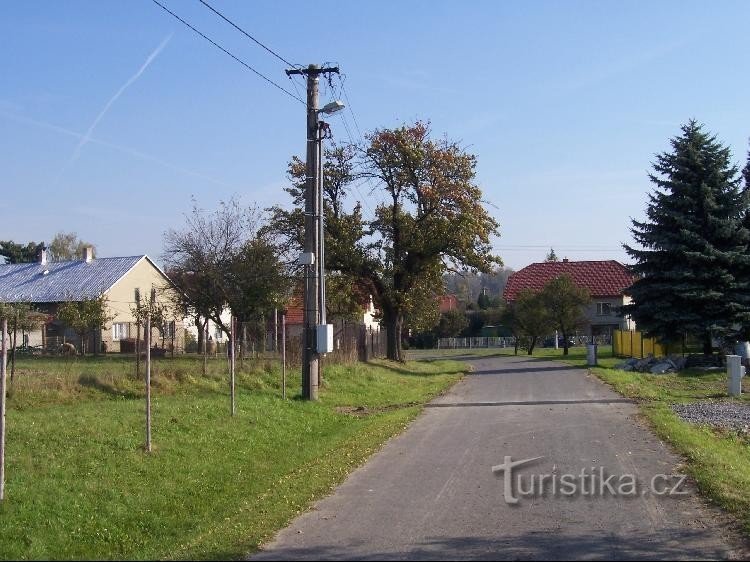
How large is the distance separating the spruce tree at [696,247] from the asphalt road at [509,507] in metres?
21.4

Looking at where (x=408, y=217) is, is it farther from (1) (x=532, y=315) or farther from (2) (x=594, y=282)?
(2) (x=594, y=282)

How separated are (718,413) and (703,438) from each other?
4.84m

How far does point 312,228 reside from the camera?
20969 millimetres

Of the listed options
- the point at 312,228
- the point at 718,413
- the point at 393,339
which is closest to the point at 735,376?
the point at 718,413

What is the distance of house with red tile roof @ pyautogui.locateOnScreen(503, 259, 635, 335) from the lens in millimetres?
70188

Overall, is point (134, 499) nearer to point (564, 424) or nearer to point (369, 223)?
point (564, 424)

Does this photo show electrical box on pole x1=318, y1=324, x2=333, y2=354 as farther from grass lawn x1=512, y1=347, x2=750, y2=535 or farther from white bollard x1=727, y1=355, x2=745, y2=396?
white bollard x1=727, y1=355, x2=745, y2=396

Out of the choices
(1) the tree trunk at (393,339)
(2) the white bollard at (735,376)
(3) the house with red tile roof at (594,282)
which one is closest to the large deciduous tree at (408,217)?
(1) the tree trunk at (393,339)

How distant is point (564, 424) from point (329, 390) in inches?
319

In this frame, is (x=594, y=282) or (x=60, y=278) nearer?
(x=60, y=278)

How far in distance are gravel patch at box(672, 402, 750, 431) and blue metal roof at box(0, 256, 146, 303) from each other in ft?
125

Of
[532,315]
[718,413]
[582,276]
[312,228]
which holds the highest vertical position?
[582,276]

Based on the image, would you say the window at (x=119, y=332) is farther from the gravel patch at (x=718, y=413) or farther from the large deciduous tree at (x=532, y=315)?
the gravel patch at (x=718, y=413)

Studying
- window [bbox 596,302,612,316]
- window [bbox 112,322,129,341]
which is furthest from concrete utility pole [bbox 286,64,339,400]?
window [bbox 596,302,612,316]
